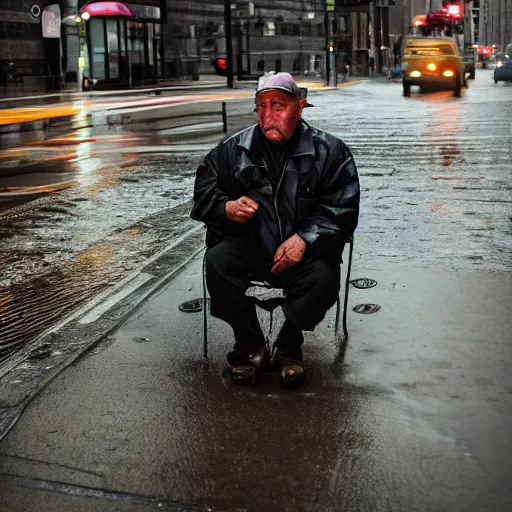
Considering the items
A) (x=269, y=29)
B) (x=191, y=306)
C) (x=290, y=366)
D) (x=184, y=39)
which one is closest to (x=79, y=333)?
(x=191, y=306)

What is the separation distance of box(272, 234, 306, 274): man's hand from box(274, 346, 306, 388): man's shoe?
43 cm

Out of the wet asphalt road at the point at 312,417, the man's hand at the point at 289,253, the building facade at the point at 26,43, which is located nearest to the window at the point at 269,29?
the building facade at the point at 26,43

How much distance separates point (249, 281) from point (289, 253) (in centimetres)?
31

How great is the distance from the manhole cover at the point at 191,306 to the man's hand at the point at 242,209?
134 cm

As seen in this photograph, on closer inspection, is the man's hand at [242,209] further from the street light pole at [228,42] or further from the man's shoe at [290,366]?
the street light pole at [228,42]

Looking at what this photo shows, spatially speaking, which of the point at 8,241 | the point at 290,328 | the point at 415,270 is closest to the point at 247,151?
the point at 290,328

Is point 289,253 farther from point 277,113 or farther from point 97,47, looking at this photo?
point 97,47

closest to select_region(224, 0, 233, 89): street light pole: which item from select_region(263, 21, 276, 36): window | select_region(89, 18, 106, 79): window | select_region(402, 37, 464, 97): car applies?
select_region(89, 18, 106, 79): window

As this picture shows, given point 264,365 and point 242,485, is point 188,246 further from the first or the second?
point 242,485

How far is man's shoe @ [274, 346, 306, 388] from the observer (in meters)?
4.21

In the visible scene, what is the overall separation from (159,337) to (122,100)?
29938 millimetres

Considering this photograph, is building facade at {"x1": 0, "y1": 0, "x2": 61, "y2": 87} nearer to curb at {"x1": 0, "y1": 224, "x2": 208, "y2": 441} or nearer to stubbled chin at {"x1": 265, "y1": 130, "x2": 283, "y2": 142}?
curb at {"x1": 0, "y1": 224, "x2": 208, "y2": 441}

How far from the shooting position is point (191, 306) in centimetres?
561

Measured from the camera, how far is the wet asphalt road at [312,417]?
3.25 metres
